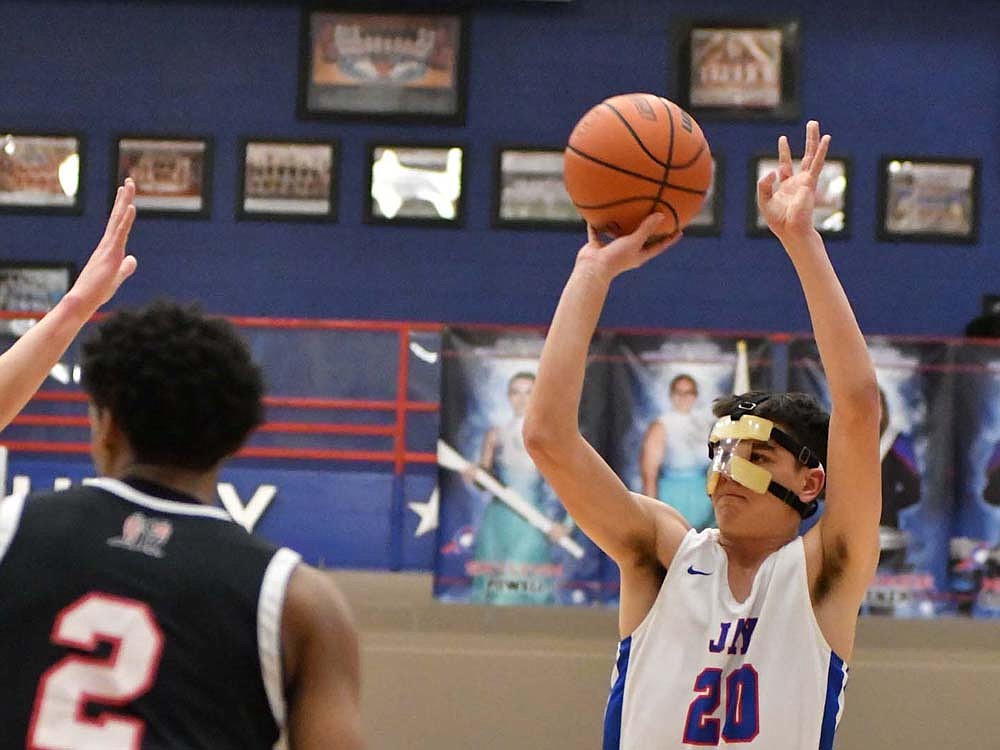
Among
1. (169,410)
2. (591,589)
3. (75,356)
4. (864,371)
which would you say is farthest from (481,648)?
(169,410)

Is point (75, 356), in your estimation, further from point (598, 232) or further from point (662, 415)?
point (598, 232)

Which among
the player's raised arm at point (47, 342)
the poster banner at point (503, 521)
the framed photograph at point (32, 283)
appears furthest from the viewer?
the framed photograph at point (32, 283)

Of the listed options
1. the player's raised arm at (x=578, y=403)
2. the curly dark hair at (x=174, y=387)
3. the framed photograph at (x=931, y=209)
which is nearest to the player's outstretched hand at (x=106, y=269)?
the curly dark hair at (x=174, y=387)

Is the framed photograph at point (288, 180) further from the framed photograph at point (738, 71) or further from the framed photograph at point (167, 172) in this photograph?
the framed photograph at point (738, 71)

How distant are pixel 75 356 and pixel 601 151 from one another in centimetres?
598

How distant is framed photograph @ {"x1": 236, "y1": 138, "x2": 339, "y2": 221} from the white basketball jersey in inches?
328

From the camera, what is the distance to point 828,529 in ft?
8.55

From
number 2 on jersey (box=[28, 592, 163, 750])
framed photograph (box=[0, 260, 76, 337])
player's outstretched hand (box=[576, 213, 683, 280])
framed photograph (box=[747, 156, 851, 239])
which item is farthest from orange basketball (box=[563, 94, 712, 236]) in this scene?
framed photograph (box=[0, 260, 76, 337])

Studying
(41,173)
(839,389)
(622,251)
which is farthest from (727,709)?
(41,173)

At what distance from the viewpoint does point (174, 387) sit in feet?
6.01

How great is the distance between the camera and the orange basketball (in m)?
2.88

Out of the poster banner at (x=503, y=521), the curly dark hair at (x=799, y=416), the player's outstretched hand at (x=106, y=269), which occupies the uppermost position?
the player's outstretched hand at (x=106, y=269)

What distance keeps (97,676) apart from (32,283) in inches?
372

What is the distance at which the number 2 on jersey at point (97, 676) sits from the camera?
1694 mm
